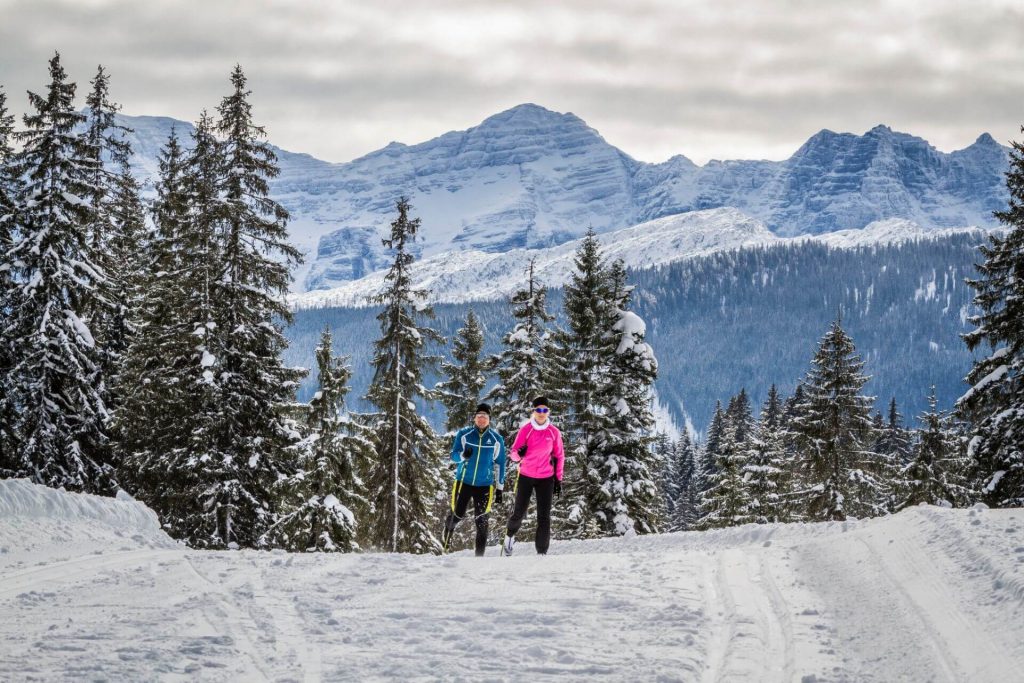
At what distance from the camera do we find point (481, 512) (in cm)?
1269

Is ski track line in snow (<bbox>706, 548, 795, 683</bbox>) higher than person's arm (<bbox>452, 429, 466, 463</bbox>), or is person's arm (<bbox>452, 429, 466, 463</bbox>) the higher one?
person's arm (<bbox>452, 429, 466, 463</bbox>)

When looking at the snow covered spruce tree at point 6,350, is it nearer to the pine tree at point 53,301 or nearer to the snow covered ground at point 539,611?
the pine tree at point 53,301

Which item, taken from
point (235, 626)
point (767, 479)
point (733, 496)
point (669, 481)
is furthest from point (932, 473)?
point (669, 481)

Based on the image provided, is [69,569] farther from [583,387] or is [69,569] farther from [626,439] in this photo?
[583,387]

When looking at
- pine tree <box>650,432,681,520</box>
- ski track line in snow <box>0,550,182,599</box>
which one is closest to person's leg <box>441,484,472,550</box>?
ski track line in snow <box>0,550,182,599</box>

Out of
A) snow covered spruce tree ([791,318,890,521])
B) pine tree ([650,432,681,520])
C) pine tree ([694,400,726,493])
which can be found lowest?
pine tree ([650,432,681,520])

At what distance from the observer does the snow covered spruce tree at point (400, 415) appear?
89.8ft

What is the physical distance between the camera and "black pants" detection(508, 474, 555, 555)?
40.7 ft

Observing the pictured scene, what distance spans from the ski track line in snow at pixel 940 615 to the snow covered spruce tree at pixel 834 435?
2573 centimetres

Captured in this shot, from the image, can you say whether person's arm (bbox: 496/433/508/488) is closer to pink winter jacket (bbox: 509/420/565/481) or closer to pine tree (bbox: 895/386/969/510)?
pink winter jacket (bbox: 509/420/565/481)

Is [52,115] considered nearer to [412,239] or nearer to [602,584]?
[412,239]

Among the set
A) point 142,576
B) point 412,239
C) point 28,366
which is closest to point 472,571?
point 142,576

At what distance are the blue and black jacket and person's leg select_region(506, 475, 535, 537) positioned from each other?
26 centimetres

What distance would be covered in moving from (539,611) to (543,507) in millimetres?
4805
